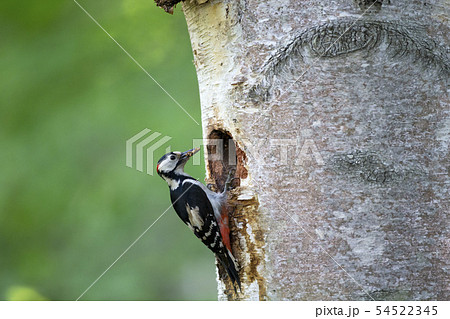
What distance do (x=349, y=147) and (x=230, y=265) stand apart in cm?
82

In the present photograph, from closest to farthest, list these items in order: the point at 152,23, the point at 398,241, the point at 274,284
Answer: the point at 398,241 → the point at 274,284 → the point at 152,23

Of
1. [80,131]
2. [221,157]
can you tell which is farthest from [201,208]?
[80,131]

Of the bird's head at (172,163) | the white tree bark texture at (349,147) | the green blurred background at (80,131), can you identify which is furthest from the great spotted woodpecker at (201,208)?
the green blurred background at (80,131)

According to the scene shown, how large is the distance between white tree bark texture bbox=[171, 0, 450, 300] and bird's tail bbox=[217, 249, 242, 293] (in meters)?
0.14

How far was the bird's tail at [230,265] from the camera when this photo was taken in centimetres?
254

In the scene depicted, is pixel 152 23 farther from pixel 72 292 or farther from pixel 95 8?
pixel 72 292

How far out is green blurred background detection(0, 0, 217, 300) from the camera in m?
4.59

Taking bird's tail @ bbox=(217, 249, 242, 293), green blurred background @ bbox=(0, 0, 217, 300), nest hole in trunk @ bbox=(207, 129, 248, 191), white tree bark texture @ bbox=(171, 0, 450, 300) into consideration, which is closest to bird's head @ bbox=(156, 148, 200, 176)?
green blurred background @ bbox=(0, 0, 217, 300)

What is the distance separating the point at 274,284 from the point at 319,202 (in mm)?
403

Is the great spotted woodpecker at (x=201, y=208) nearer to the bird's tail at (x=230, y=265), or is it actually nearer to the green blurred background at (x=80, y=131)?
the bird's tail at (x=230, y=265)

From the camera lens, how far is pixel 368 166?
215 centimetres

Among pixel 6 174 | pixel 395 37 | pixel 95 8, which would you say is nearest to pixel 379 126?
pixel 395 37

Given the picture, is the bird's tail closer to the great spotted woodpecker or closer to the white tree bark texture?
the great spotted woodpecker

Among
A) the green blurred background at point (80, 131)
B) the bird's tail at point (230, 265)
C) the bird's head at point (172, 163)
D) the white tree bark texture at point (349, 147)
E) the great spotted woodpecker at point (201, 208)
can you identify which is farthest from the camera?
the green blurred background at point (80, 131)
